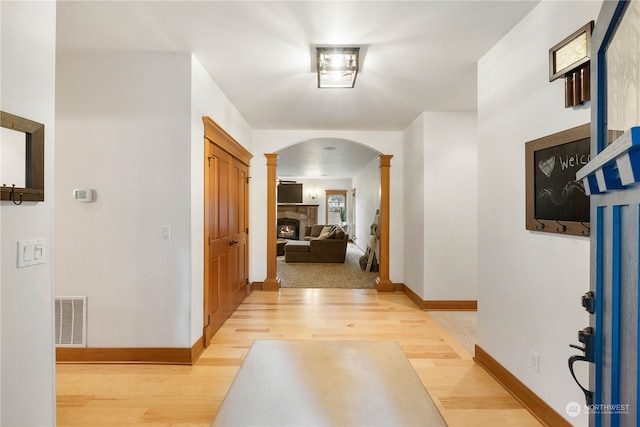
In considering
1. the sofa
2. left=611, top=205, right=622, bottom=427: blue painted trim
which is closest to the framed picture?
left=611, top=205, right=622, bottom=427: blue painted trim

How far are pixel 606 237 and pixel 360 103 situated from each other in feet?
10.3

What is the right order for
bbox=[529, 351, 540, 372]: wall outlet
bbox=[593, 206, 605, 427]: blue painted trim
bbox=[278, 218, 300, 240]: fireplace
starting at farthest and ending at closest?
bbox=[278, 218, 300, 240]: fireplace
bbox=[529, 351, 540, 372]: wall outlet
bbox=[593, 206, 605, 427]: blue painted trim

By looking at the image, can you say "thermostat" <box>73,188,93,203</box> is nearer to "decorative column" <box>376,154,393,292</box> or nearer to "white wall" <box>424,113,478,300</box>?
"white wall" <box>424,113,478,300</box>

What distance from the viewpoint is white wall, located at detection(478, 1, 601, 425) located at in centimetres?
165

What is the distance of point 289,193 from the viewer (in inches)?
475

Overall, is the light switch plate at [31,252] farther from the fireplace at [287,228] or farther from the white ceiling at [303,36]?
the fireplace at [287,228]

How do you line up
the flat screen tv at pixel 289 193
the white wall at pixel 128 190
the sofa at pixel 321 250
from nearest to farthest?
the white wall at pixel 128 190, the sofa at pixel 321 250, the flat screen tv at pixel 289 193

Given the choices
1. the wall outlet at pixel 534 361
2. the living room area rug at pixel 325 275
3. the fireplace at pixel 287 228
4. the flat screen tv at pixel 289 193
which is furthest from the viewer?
the flat screen tv at pixel 289 193

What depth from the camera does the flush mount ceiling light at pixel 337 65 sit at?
2.42 m

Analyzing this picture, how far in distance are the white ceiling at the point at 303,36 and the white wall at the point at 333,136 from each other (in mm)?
1553

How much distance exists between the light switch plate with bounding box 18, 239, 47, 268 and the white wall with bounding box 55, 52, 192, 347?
1201 mm

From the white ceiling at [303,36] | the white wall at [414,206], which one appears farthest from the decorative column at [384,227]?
the white ceiling at [303,36]

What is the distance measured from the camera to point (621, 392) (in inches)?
29.4

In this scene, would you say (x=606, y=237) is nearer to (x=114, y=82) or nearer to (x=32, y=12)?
(x=32, y=12)
